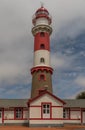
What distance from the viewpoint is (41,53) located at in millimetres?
43344

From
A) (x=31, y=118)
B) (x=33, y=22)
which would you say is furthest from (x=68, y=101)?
(x=33, y=22)

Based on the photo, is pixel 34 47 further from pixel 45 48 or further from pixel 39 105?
pixel 39 105

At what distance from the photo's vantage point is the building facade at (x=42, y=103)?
35.8 m

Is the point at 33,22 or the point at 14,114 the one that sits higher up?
the point at 33,22

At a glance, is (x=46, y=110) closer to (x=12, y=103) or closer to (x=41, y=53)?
(x=12, y=103)

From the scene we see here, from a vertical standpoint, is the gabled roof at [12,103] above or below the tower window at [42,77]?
below

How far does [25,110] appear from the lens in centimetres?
4016

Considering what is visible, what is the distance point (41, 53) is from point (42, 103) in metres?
9.91

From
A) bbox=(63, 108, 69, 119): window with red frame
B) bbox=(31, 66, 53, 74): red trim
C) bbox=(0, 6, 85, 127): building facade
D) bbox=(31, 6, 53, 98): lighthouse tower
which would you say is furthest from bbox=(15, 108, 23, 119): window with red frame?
bbox=(31, 66, 53, 74): red trim

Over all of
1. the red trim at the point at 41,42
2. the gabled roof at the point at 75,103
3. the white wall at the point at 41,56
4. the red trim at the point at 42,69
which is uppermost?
the red trim at the point at 41,42

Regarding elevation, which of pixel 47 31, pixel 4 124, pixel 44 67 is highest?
pixel 47 31

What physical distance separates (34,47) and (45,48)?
6.57ft

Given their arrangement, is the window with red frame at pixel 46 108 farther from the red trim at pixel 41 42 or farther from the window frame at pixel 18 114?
the red trim at pixel 41 42

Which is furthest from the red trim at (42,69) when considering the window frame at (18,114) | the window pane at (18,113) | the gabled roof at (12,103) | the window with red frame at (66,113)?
the window with red frame at (66,113)
